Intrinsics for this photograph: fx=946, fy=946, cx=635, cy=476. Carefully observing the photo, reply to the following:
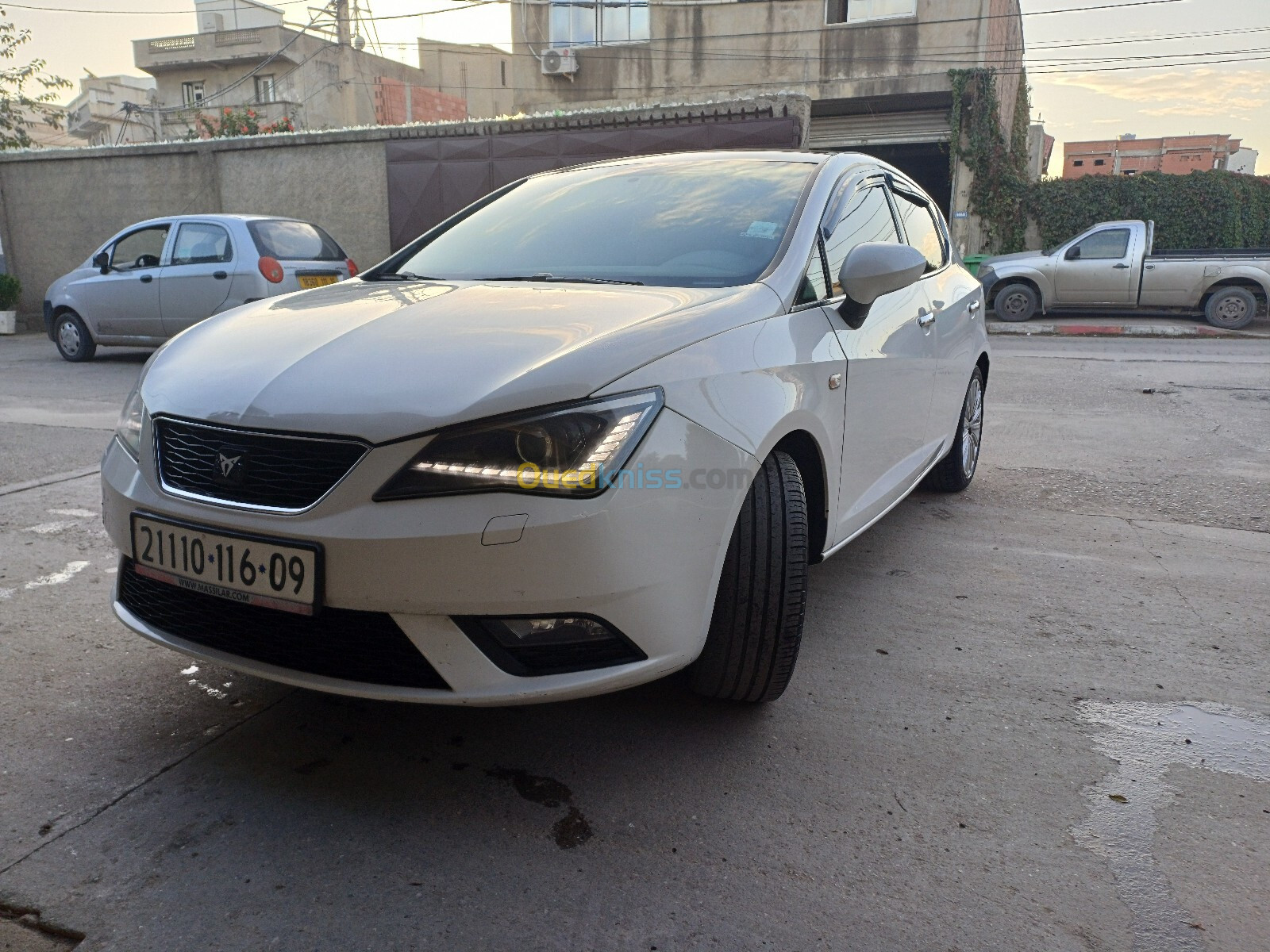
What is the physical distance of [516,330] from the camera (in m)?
2.22

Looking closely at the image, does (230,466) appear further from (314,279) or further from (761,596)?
(314,279)

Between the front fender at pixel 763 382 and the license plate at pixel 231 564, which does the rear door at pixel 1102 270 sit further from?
the license plate at pixel 231 564

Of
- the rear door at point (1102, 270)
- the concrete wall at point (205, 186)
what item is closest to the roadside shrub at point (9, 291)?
the concrete wall at point (205, 186)

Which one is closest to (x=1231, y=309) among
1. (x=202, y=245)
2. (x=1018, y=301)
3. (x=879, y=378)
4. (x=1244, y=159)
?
(x=1018, y=301)

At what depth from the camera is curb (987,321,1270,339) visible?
13195mm

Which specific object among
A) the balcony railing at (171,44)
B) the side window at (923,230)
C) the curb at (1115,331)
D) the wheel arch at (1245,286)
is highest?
the balcony railing at (171,44)

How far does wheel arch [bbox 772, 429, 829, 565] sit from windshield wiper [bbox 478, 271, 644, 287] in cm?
62

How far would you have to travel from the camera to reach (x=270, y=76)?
39219 mm

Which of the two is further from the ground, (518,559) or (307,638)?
(518,559)

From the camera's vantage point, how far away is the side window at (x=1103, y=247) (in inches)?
563

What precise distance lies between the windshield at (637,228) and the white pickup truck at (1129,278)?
38.2 feet

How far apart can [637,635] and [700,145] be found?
11348 millimetres

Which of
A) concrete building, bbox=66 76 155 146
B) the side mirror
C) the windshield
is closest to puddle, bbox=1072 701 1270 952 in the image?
the side mirror

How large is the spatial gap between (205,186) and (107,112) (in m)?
36.4
